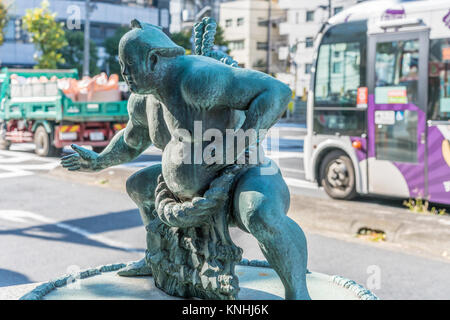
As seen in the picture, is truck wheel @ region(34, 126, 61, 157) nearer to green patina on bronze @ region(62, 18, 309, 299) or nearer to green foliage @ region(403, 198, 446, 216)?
green foliage @ region(403, 198, 446, 216)

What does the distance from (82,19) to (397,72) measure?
37852 millimetres

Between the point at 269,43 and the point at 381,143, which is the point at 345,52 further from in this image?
the point at 269,43

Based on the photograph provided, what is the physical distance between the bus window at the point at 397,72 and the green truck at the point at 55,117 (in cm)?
770

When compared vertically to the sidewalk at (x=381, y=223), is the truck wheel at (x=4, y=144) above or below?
above

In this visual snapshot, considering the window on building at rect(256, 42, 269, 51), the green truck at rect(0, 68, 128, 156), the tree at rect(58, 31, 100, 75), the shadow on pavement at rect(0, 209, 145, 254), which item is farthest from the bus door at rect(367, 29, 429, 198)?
the window on building at rect(256, 42, 269, 51)

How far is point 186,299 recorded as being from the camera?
2799 mm

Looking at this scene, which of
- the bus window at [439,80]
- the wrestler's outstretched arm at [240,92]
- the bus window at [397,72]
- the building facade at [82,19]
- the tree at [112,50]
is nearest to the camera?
the wrestler's outstretched arm at [240,92]

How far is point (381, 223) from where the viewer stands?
6.35 m

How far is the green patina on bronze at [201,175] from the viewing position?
7.91 ft

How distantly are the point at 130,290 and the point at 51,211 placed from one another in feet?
16.9

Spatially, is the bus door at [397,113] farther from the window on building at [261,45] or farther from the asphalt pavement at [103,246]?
the window on building at [261,45]

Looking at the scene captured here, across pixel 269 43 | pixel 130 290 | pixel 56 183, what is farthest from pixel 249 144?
pixel 269 43

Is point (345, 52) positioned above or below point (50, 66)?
below

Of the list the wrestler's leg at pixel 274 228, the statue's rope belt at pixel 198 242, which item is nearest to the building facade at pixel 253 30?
the statue's rope belt at pixel 198 242
